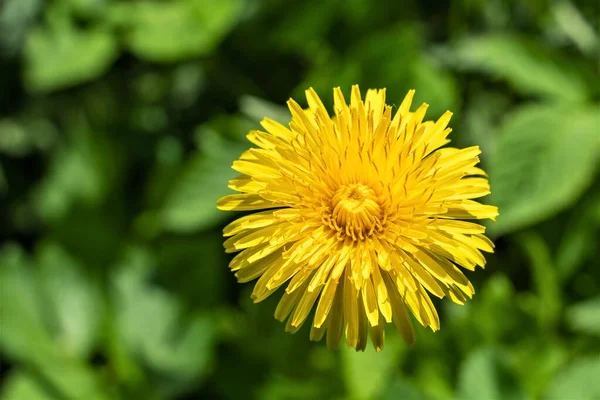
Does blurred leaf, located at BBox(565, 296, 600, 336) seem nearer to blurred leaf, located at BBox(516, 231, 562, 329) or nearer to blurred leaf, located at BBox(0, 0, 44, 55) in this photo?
blurred leaf, located at BBox(516, 231, 562, 329)

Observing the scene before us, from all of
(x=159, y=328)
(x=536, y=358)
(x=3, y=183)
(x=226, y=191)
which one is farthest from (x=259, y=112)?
(x=3, y=183)

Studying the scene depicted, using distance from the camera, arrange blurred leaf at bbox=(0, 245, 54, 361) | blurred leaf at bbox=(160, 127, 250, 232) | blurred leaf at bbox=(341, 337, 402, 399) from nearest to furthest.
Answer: blurred leaf at bbox=(341, 337, 402, 399)
blurred leaf at bbox=(160, 127, 250, 232)
blurred leaf at bbox=(0, 245, 54, 361)

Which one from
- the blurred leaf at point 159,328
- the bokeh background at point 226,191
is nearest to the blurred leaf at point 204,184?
the bokeh background at point 226,191

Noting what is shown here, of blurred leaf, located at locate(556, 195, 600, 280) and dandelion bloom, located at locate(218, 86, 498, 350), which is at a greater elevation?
blurred leaf, located at locate(556, 195, 600, 280)

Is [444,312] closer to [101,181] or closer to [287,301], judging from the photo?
[287,301]

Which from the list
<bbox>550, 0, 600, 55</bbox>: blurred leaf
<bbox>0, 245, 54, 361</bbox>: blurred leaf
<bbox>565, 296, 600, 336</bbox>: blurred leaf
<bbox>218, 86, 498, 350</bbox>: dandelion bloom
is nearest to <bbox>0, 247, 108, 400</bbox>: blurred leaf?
<bbox>0, 245, 54, 361</bbox>: blurred leaf

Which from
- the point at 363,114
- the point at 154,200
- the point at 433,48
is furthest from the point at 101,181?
the point at 363,114
